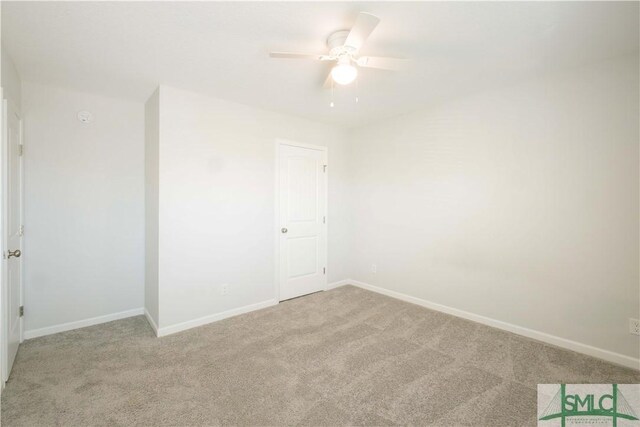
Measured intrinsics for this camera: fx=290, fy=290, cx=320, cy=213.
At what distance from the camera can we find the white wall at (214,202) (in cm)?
293

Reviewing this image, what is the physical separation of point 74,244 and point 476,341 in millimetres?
4127

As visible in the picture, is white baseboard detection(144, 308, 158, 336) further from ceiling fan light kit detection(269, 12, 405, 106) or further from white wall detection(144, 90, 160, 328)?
ceiling fan light kit detection(269, 12, 405, 106)

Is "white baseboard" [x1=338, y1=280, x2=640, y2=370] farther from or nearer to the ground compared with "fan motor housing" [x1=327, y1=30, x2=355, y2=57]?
nearer to the ground

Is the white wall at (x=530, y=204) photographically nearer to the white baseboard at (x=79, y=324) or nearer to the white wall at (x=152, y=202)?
the white wall at (x=152, y=202)

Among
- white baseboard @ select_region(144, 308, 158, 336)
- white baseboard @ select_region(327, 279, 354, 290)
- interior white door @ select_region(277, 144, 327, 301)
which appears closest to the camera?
white baseboard @ select_region(144, 308, 158, 336)

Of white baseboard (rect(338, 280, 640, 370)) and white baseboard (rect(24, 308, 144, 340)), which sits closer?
white baseboard (rect(338, 280, 640, 370))

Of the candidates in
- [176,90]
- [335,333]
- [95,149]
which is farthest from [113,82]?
[335,333]

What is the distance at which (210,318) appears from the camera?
318 centimetres

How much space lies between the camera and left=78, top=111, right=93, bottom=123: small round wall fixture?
300cm

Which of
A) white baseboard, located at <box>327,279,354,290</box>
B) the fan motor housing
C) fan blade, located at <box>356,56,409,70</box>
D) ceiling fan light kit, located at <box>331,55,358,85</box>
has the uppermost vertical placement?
the fan motor housing

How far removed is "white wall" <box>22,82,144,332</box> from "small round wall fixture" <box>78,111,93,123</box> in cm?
4
